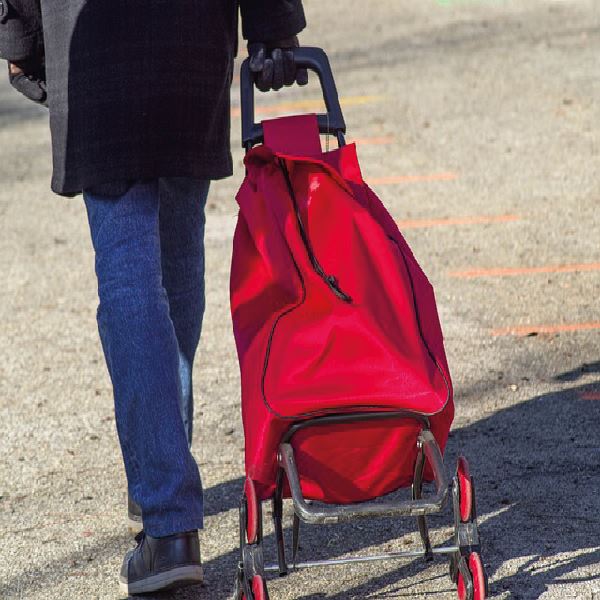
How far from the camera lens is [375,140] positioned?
8891 millimetres

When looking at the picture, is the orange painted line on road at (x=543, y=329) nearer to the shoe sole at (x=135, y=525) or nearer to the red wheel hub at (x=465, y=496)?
the shoe sole at (x=135, y=525)

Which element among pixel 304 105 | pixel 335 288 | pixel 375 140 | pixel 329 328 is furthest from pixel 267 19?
pixel 304 105

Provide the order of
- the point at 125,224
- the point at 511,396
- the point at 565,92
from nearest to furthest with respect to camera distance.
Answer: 1. the point at 125,224
2. the point at 511,396
3. the point at 565,92

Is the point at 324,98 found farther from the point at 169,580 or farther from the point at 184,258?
the point at 169,580

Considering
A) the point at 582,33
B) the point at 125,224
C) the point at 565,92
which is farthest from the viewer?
the point at 582,33

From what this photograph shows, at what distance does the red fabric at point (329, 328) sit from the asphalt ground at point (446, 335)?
54cm

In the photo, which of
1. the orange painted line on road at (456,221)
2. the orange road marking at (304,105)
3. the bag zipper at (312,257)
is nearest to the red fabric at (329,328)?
the bag zipper at (312,257)

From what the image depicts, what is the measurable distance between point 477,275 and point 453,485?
309 centimetres

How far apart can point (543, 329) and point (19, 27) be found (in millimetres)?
2702

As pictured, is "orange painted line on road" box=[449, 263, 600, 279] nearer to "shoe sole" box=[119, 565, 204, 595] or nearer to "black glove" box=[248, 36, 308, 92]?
"black glove" box=[248, 36, 308, 92]

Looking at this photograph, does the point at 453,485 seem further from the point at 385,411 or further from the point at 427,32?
the point at 427,32

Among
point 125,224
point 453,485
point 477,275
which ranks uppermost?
point 125,224

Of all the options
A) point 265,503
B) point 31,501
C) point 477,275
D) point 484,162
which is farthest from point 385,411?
point 484,162

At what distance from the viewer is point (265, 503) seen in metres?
3.94
